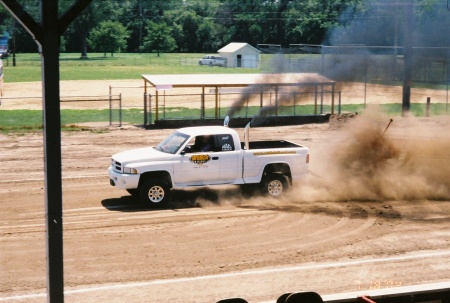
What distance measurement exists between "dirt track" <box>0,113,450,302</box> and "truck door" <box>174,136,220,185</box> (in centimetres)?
64

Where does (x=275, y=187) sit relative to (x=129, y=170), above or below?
below

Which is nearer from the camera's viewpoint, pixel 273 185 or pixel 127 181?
pixel 127 181

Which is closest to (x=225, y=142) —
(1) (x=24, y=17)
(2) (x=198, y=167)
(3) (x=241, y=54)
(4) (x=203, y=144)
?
(4) (x=203, y=144)

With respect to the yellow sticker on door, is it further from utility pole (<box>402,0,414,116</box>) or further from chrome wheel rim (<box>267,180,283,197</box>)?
utility pole (<box>402,0,414,116</box>)

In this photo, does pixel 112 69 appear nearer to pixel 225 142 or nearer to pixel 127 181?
pixel 225 142

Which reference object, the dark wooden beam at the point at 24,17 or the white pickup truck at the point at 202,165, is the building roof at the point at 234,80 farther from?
the dark wooden beam at the point at 24,17

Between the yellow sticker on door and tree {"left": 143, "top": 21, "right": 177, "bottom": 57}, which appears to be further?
tree {"left": 143, "top": 21, "right": 177, "bottom": 57}

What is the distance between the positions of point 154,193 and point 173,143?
4.88 ft

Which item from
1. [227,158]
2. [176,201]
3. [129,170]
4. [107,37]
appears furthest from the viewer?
[107,37]

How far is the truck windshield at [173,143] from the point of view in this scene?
728 inches

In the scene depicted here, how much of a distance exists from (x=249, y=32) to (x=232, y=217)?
93083 mm

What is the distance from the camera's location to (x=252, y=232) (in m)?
16.0

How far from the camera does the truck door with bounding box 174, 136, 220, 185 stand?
59.8 feet

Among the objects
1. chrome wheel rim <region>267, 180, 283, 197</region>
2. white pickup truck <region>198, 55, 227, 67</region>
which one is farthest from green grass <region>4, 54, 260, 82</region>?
chrome wheel rim <region>267, 180, 283, 197</region>
